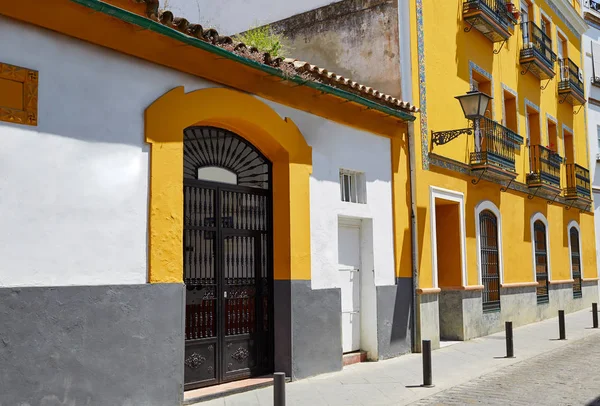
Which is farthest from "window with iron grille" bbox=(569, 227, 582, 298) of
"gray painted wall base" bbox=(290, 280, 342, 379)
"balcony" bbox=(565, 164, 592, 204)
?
"gray painted wall base" bbox=(290, 280, 342, 379)

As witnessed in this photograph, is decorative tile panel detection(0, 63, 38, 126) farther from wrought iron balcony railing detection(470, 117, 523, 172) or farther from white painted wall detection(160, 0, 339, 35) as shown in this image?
wrought iron balcony railing detection(470, 117, 523, 172)

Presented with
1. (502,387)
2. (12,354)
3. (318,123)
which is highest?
(318,123)

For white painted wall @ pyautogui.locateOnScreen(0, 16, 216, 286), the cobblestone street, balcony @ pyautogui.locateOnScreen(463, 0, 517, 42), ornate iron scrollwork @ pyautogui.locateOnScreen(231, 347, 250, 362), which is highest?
balcony @ pyautogui.locateOnScreen(463, 0, 517, 42)

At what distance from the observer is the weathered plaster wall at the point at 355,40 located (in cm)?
1230

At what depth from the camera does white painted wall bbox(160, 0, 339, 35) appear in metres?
14.0

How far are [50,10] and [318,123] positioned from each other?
15.5ft

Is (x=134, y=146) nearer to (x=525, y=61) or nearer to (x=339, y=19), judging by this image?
(x=339, y=19)

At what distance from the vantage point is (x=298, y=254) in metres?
9.22

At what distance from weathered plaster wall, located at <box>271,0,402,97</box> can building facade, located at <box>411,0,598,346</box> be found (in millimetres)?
546

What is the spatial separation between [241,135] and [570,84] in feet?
52.6

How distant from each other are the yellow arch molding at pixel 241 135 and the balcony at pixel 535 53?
1086 centimetres

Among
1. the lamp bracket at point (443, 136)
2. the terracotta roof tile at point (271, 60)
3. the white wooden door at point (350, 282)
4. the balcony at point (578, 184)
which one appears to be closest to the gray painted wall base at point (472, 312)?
the white wooden door at point (350, 282)

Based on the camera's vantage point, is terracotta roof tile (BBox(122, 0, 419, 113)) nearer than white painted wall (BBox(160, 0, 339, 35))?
Yes

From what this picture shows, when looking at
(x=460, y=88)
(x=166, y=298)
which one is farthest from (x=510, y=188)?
(x=166, y=298)
